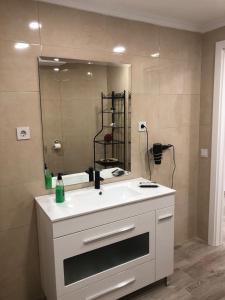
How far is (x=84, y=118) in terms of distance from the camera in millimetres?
2172

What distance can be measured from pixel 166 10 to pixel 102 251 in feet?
6.93

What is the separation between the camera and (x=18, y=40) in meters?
1.80

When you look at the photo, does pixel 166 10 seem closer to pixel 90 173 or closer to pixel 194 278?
pixel 90 173

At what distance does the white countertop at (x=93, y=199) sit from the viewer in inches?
66.3

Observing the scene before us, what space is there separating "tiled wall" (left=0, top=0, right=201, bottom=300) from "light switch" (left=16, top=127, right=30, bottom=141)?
0.03m

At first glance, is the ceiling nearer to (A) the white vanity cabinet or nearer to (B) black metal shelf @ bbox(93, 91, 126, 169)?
(B) black metal shelf @ bbox(93, 91, 126, 169)

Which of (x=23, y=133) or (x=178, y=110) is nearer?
(x=23, y=133)

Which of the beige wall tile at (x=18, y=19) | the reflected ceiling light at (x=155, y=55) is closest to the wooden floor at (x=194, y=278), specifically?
the reflected ceiling light at (x=155, y=55)

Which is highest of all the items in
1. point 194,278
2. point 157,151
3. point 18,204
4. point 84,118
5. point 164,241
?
point 84,118

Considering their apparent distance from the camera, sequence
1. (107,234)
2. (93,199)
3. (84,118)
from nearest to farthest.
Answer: (107,234)
(93,199)
(84,118)

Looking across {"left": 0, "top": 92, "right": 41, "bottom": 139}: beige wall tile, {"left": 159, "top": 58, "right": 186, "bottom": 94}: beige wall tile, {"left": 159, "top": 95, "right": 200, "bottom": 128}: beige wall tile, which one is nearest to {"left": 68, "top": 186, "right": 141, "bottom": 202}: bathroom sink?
{"left": 0, "top": 92, "right": 41, "bottom": 139}: beige wall tile

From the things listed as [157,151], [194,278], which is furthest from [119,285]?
[157,151]

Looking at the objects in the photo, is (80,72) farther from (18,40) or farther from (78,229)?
(78,229)

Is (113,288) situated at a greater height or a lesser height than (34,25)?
lesser
